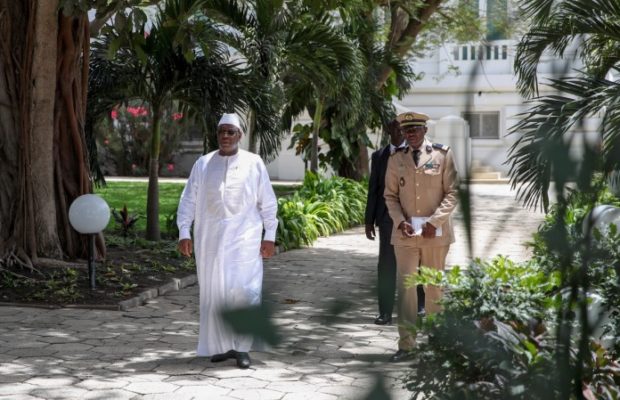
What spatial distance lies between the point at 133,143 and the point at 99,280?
69.3 ft

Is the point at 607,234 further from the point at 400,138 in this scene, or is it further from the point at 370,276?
the point at 400,138

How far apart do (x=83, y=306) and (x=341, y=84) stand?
21.8ft

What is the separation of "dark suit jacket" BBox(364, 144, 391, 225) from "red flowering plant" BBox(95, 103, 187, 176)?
70.0ft

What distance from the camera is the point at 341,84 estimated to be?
46.3ft

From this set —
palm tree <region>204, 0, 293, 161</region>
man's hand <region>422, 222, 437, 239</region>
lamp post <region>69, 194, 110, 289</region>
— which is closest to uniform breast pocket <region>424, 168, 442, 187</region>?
man's hand <region>422, 222, 437, 239</region>

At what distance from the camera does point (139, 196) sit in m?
21.5

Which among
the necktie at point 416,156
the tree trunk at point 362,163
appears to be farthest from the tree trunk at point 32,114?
the tree trunk at point 362,163

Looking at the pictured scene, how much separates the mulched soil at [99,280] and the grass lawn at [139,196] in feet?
14.4

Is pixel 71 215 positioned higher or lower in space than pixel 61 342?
higher

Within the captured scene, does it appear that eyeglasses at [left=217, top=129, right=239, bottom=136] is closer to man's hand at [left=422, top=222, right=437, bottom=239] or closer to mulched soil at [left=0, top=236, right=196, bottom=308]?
man's hand at [left=422, top=222, right=437, bottom=239]

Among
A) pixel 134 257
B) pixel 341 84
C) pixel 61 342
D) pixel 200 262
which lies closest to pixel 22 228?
pixel 134 257

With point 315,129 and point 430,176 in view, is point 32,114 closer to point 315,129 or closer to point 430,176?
point 430,176

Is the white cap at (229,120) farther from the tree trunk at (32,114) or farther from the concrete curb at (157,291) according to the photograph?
the tree trunk at (32,114)

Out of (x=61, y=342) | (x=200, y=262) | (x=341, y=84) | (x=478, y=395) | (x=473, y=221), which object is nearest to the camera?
(x=473, y=221)
